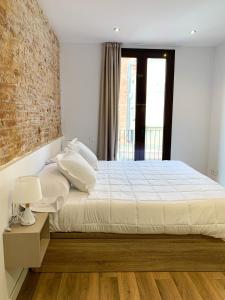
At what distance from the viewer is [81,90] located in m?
4.80

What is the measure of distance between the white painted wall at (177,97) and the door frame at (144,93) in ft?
0.34

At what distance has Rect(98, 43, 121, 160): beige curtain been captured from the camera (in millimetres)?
4613

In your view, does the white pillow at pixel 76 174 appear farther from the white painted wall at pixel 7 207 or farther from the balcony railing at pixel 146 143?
the balcony railing at pixel 146 143

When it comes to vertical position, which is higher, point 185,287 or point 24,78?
point 24,78

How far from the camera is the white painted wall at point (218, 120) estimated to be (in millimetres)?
4586

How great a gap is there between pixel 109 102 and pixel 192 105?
1.64m

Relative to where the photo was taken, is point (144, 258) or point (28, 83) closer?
point (144, 258)

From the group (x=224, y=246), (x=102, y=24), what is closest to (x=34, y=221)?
(x=224, y=246)

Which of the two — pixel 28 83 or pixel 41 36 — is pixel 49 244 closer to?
pixel 28 83

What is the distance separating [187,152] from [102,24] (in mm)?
2876

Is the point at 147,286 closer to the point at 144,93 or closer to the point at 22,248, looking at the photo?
the point at 22,248

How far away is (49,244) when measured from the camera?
2172 mm

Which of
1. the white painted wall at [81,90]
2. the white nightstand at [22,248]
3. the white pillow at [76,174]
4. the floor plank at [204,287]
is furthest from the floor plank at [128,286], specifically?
the white painted wall at [81,90]

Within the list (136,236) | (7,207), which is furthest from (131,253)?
(7,207)
